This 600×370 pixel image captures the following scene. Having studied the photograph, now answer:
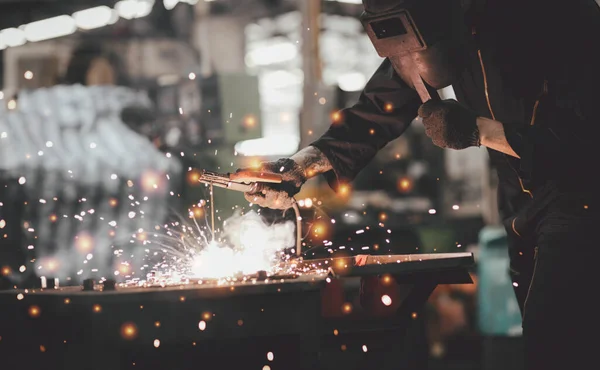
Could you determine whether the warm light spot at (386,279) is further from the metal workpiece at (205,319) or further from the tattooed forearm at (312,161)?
the tattooed forearm at (312,161)

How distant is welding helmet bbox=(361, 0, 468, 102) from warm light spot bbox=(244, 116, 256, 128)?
4.12m

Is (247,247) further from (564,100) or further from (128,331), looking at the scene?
(564,100)

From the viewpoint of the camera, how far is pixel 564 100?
8.71ft

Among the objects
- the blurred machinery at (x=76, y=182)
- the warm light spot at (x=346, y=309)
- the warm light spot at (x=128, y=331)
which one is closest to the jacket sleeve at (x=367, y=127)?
the warm light spot at (x=346, y=309)

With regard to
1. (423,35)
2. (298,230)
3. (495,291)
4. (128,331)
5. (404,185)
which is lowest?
(495,291)

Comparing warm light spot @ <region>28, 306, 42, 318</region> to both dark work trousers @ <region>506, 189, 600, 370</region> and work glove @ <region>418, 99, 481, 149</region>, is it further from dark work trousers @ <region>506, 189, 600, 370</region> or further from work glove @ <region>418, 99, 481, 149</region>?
dark work trousers @ <region>506, 189, 600, 370</region>

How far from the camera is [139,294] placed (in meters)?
2.40

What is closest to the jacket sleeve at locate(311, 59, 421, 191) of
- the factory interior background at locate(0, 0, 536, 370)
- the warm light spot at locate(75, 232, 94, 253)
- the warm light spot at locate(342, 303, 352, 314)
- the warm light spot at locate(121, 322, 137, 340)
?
the factory interior background at locate(0, 0, 536, 370)

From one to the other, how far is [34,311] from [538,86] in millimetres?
1887

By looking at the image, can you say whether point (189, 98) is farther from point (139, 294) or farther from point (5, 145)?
point (139, 294)

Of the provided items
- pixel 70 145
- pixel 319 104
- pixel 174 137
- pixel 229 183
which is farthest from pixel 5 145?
pixel 229 183

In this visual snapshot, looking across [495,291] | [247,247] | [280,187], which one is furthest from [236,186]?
[495,291]

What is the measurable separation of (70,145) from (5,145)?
1.63 ft

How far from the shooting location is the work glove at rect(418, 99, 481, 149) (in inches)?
110
